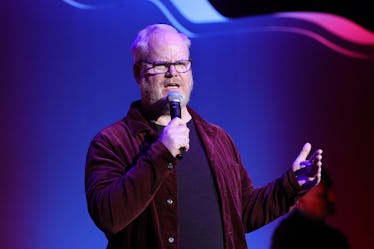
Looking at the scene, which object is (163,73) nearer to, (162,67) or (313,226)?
(162,67)

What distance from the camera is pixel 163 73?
5.65ft

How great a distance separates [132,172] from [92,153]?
0.22m

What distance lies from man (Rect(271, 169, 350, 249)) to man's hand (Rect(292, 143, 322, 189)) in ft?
2.88

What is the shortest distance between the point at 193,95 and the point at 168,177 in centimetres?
101

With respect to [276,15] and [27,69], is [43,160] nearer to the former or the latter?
[27,69]

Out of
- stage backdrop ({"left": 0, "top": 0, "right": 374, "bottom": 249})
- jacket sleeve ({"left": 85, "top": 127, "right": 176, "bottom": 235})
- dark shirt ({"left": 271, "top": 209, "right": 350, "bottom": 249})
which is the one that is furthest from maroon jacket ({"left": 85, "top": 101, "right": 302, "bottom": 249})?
dark shirt ({"left": 271, "top": 209, "right": 350, "bottom": 249})

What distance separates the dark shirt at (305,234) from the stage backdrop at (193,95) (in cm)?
5

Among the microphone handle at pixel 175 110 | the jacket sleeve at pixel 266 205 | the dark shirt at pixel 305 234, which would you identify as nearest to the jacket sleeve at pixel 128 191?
the microphone handle at pixel 175 110

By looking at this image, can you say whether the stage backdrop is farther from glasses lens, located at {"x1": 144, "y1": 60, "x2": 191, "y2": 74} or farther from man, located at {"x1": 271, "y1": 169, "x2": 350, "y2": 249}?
glasses lens, located at {"x1": 144, "y1": 60, "x2": 191, "y2": 74}

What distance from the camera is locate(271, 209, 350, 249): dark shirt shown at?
8.79 ft

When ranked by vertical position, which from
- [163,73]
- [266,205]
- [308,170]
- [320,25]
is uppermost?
[320,25]

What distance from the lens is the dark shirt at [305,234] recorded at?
105 inches

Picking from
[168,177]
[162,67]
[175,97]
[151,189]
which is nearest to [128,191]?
[151,189]

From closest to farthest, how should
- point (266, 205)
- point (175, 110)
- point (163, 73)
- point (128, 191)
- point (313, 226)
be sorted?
point (128, 191) → point (175, 110) → point (163, 73) → point (266, 205) → point (313, 226)
